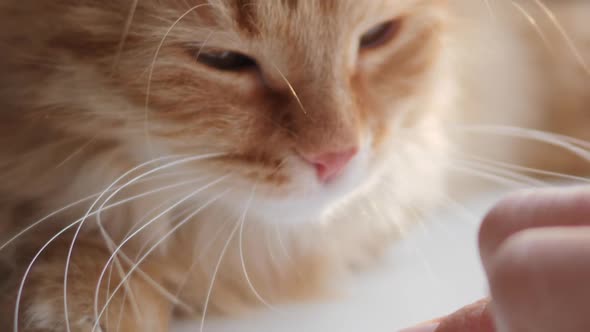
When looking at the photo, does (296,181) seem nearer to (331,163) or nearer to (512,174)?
(331,163)

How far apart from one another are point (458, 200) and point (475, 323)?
27.7 inches

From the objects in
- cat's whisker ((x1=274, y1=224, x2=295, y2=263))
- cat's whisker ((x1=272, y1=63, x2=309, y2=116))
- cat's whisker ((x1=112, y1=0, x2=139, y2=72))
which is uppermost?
cat's whisker ((x1=112, y1=0, x2=139, y2=72))

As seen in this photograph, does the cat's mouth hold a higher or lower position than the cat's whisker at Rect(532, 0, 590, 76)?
lower

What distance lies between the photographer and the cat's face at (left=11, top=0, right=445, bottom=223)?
0.76m

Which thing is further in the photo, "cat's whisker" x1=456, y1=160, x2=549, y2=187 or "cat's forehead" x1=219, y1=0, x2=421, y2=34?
"cat's whisker" x1=456, y1=160, x2=549, y2=187

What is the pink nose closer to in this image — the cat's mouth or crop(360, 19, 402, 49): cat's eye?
the cat's mouth

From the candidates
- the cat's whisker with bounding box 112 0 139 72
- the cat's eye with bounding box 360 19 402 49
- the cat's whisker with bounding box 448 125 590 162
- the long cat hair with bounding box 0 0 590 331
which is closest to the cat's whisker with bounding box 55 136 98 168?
the long cat hair with bounding box 0 0 590 331

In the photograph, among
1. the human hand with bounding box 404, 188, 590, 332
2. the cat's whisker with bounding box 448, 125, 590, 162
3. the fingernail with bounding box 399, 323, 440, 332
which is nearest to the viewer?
the human hand with bounding box 404, 188, 590, 332

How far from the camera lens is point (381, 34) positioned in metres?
0.97

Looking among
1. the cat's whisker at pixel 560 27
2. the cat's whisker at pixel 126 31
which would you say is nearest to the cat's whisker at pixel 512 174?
the cat's whisker at pixel 560 27

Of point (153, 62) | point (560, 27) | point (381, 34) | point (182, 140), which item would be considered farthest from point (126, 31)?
point (560, 27)

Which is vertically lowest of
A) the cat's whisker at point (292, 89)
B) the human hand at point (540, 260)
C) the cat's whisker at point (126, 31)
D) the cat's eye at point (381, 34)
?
the human hand at point (540, 260)

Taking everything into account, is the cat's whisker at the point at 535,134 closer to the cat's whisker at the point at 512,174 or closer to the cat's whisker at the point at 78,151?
the cat's whisker at the point at 512,174

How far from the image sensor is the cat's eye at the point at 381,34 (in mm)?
939
